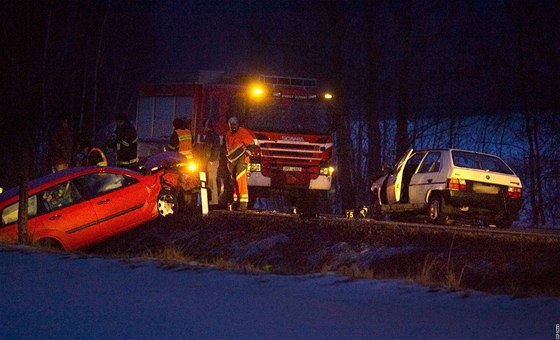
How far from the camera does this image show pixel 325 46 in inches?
1385

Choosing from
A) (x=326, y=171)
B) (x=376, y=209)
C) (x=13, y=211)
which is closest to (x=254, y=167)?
(x=326, y=171)

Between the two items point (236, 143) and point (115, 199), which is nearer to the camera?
point (115, 199)

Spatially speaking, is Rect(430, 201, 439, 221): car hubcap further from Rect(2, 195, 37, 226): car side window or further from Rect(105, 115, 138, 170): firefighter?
Rect(2, 195, 37, 226): car side window

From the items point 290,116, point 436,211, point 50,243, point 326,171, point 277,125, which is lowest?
point 50,243

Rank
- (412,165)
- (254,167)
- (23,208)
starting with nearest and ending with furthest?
(23,208) < (412,165) < (254,167)

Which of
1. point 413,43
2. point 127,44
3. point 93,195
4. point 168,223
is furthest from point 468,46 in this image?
point 127,44

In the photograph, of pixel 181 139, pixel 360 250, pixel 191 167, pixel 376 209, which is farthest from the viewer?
pixel 376 209

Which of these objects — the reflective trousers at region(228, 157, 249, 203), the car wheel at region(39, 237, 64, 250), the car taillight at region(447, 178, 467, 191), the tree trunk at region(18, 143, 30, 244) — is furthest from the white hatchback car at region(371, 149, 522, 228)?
the tree trunk at region(18, 143, 30, 244)

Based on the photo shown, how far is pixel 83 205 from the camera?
56.4 feet

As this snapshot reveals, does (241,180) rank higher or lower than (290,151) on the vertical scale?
lower

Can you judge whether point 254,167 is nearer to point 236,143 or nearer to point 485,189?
point 236,143

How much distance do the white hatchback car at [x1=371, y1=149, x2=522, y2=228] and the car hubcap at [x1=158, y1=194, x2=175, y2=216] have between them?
459cm

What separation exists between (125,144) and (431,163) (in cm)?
606

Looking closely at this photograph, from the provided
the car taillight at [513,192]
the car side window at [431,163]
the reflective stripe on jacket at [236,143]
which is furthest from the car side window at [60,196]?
the car taillight at [513,192]
